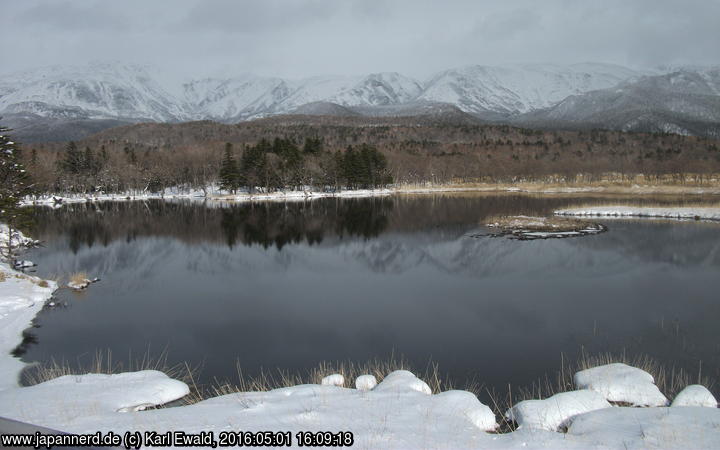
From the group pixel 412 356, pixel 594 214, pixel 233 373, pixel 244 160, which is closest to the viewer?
pixel 233 373

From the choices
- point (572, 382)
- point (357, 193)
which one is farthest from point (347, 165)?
point (572, 382)

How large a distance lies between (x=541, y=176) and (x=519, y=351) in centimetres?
14635

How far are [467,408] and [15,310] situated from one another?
16671 millimetres

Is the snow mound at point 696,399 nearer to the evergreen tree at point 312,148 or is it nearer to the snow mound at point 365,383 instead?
the snow mound at point 365,383

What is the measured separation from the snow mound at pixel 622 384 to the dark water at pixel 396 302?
1.47 m

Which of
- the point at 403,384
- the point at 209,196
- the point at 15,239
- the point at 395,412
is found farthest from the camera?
the point at 209,196

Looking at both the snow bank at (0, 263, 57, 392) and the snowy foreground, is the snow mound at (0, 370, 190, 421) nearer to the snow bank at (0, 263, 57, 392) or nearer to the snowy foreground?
the snowy foreground

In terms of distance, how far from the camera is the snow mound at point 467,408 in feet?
26.9

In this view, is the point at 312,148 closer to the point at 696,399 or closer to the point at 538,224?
the point at 538,224

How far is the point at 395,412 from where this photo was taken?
8258mm

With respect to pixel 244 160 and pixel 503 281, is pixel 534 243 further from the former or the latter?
pixel 244 160

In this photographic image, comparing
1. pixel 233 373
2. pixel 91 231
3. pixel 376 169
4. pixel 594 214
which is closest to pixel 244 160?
pixel 376 169

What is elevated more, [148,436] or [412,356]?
[148,436]

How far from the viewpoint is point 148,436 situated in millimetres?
6570
